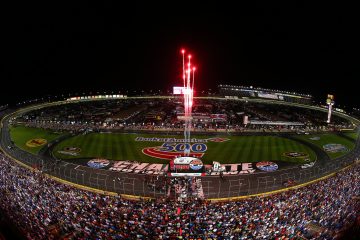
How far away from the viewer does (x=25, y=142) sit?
51000 millimetres

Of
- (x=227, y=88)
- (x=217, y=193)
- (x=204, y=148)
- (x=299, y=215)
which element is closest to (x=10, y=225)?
(x=217, y=193)

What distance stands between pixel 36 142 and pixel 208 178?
31380 mm

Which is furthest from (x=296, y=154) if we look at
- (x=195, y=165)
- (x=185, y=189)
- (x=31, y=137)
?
(x=31, y=137)

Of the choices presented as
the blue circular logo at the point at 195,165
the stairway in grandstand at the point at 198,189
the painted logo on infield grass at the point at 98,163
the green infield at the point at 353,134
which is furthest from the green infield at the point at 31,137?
the green infield at the point at 353,134

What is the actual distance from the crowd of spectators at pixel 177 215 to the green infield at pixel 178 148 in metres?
15.3

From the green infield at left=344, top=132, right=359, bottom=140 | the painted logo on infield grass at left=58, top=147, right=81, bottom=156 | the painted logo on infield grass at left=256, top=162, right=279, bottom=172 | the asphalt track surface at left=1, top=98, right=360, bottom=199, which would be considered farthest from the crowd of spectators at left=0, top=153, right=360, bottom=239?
the green infield at left=344, top=132, right=359, bottom=140

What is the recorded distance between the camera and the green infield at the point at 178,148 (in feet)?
144

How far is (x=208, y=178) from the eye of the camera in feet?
119

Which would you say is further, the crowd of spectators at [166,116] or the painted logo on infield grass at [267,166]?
the crowd of spectators at [166,116]


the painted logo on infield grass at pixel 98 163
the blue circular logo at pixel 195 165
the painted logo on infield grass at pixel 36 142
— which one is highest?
the blue circular logo at pixel 195 165

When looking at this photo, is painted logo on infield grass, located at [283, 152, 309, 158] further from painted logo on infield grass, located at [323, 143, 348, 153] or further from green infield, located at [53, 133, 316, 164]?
painted logo on infield grass, located at [323, 143, 348, 153]

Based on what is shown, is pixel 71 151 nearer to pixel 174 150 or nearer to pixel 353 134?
pixel 174 150

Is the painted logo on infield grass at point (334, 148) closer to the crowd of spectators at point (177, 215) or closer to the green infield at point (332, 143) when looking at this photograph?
the green infield at point (332, 143)

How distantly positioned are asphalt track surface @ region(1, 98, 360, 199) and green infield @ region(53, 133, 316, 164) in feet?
12.0
